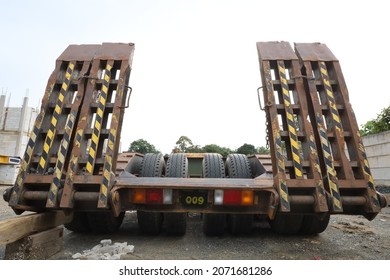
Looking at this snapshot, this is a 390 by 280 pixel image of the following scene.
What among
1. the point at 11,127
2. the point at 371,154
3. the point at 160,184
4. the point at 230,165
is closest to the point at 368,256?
the point at 230,165

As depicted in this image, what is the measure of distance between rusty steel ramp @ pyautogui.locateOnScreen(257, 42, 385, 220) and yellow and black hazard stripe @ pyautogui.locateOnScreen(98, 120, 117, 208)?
5.40ft

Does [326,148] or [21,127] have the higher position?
[21,127]

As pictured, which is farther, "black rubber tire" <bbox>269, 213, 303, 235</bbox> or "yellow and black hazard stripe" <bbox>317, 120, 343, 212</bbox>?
"black rubber tire" <bbox>269, 213, 303, 235</bbox>

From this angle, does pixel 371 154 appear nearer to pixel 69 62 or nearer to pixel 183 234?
pixel 183 234

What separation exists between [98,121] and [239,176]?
2.01 meters

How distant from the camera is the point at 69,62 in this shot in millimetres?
3539

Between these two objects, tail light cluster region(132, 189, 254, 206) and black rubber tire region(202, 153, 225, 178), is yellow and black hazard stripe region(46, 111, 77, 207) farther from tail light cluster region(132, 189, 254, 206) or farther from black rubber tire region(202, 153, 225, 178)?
black rubber tire region(202, 153, 225, 178)

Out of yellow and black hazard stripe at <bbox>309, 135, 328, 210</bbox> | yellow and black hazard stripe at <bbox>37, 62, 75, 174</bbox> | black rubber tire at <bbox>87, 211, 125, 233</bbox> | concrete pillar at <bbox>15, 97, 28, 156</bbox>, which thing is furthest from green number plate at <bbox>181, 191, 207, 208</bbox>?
concrete pillar at <bbox>15, 97, 28, 156</bbox>

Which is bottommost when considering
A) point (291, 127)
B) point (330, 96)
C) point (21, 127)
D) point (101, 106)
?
point (291, 127)

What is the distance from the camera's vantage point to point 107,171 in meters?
2.91

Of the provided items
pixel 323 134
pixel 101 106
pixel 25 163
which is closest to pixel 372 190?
pixel 323 134

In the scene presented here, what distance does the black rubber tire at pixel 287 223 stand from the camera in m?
3.76

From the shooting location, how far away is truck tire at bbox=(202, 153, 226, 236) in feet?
11.9

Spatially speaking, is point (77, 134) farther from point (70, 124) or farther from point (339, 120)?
point (339, 120)
